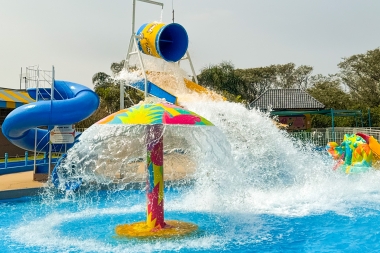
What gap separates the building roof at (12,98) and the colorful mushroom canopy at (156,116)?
51.0 feet

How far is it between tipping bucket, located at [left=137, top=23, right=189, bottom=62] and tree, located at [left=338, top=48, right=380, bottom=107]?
88.1ft

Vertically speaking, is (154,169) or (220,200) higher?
(154,169)

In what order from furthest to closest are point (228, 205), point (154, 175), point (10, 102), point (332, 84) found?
point (332, 84), point (10, 102), point (228, 205), point (154, 175)

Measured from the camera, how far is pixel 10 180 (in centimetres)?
1237

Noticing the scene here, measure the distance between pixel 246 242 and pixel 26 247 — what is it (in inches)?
114

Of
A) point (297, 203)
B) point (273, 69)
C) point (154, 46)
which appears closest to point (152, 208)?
point (297, 203)

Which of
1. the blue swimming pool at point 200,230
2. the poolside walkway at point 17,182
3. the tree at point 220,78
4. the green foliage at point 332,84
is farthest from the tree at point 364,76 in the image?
the blue swimming pool at point 200,230

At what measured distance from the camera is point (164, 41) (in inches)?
472

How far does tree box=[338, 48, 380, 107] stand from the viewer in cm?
3550

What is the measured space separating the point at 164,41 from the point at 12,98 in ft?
35.9

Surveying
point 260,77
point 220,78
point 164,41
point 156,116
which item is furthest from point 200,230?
point 260,77

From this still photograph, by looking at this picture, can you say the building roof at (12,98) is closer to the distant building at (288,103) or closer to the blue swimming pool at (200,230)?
the blue swimming pool at (200,230)

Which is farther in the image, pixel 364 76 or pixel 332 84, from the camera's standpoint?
pixel 332 84

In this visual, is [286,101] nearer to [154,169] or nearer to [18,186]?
[18,186]
